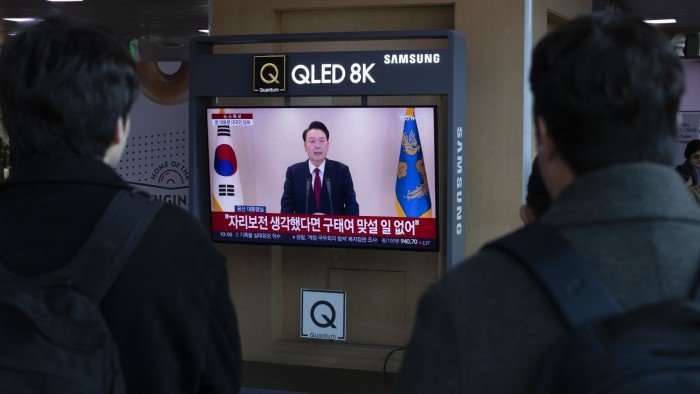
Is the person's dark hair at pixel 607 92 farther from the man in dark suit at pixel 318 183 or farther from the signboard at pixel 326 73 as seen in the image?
the man in dark suit at pixel 318 183

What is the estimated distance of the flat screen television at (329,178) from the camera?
13.2 feet

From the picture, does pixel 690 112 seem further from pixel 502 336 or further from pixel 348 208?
pixel 502 336

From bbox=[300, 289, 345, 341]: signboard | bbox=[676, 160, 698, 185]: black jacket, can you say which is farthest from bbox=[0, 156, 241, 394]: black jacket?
bbox=[676, 160, 698, 185]: black jacket

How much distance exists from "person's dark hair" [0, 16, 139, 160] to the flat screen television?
260 centimetres

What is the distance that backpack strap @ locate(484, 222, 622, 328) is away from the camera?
961 millimetres

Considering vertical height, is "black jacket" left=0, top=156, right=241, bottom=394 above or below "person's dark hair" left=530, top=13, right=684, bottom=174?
below

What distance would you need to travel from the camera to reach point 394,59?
155 inches

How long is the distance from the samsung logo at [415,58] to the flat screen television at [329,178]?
196 mm

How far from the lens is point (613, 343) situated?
3.01 ft

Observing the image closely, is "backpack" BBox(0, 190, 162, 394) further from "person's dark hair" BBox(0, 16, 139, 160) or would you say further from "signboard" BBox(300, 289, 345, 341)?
"signboard" BBox(300, 289, 345, 341)

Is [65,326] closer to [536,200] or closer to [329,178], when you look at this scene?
[536,200]

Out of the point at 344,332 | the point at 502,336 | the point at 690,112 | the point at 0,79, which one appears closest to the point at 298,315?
the point at 344,332

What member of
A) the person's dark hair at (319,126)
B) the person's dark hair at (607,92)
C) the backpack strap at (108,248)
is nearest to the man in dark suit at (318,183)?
the person's dark hair at (319,126)

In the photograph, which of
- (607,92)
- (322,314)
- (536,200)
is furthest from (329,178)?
(607,92)
